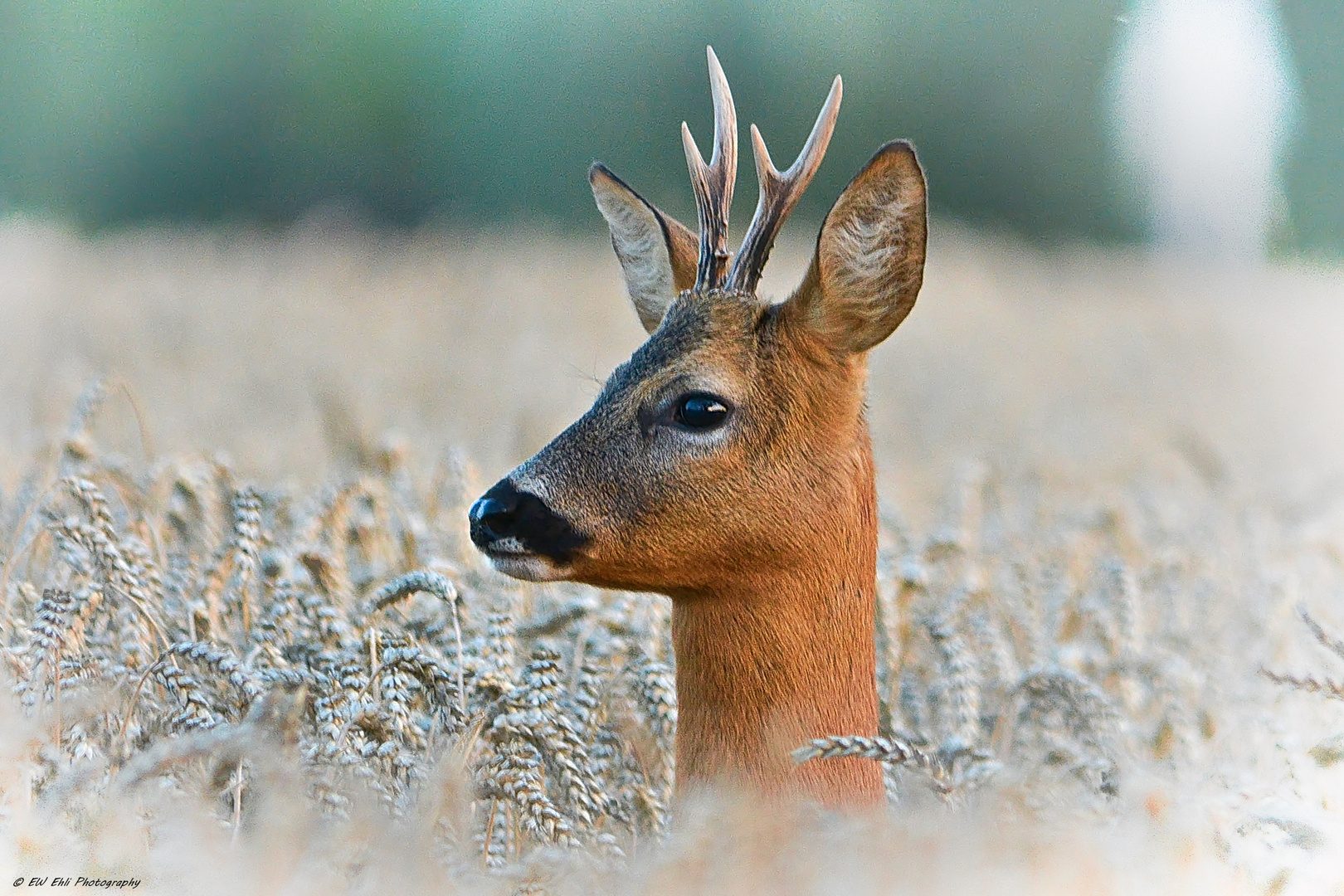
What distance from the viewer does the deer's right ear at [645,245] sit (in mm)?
3469

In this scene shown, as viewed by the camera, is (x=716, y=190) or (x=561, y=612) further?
(x=561, y=612)

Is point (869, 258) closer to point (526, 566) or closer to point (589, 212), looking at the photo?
point (526, 566)

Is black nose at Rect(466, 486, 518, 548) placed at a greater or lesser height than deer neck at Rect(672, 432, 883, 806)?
greater

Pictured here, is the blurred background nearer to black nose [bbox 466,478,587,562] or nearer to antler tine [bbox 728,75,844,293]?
antler tine [bbox 728,75,844,293]

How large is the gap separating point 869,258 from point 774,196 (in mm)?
266

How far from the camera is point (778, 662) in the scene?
2.97 meters

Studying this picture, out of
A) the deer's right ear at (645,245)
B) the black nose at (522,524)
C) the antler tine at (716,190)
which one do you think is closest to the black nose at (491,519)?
the black nose at (522,524)

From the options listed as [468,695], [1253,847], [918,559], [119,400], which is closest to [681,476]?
[468,695]

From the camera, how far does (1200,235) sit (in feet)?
15.9

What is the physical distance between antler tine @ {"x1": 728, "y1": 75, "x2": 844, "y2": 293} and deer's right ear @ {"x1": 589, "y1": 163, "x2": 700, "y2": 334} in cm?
29

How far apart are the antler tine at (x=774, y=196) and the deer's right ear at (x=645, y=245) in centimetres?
29

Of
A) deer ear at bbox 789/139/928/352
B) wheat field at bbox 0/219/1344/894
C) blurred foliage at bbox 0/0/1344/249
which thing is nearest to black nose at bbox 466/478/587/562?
wheat field at bbox 0/219/1344/894

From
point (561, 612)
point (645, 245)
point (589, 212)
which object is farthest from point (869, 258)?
point (589, 212)

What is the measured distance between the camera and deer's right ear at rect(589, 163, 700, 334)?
3469mm
